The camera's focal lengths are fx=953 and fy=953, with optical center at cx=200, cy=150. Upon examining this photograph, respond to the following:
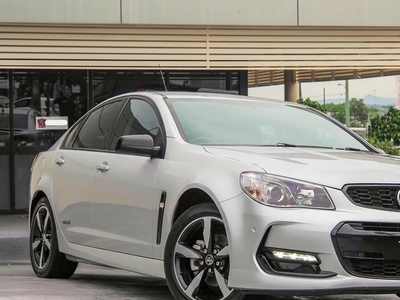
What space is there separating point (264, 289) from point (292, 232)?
1.24 ft

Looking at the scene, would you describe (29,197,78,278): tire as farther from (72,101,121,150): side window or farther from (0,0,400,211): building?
Result: (0,0,400,211): building

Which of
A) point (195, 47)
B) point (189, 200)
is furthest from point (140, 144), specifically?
point (195, 47)

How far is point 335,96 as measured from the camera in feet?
57.9

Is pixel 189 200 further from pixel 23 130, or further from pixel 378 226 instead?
pixel 23 130

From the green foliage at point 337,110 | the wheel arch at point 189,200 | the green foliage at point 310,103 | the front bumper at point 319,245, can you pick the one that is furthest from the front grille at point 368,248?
the green foliage at point 337,110

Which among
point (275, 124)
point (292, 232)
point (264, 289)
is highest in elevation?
point (275, 124)

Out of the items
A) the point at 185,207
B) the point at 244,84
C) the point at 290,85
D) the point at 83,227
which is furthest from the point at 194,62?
the point at 185,207

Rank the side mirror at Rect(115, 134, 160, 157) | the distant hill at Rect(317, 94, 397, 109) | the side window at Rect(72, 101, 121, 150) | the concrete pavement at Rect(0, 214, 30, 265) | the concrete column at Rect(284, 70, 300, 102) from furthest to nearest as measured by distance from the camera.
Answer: the concrete column at Rect(284, 70, 300, 102)
the distant hill at Rect(317, 94, 397, 109)
the concrete pavement at Rect(0, 214, 30, 265)
the side window at Rect(72, 101, 121, 150)
the side mirror at Rect(115, 134, 160, 157)

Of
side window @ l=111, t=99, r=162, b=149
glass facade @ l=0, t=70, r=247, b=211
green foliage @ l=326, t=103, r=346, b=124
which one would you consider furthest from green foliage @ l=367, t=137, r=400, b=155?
side window @ l=111, t=99, r=162, b=149

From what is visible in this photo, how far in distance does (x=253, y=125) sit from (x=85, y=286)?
201 cm

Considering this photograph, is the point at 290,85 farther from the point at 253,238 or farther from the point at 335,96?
the point at 253,238

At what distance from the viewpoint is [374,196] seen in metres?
5.60

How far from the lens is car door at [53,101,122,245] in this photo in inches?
298

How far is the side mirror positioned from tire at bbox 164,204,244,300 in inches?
28.6
